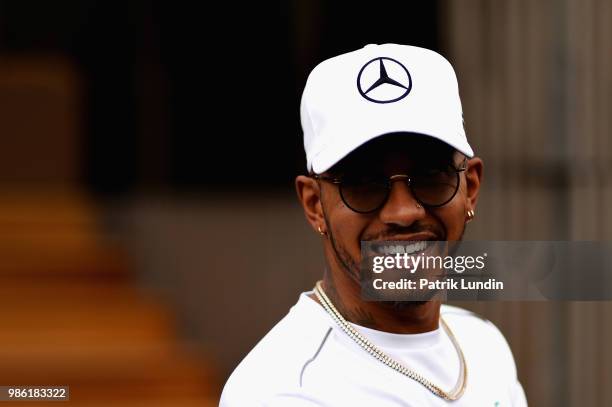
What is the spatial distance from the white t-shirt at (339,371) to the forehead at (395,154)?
1.19 feet

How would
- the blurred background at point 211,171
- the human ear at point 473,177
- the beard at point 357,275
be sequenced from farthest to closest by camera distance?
the blurred background at point 211,171, the human ear at point 473,177, the beard at point 357,275

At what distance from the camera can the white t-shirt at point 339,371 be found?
2393 millimetres

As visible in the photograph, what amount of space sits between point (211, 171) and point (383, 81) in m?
4.56

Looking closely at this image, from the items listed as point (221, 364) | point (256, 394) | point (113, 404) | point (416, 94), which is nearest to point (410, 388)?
point (256, 394)

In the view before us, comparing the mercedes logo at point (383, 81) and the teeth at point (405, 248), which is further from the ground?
the mercedes logo at point (383, 81)

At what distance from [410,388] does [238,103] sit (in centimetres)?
457

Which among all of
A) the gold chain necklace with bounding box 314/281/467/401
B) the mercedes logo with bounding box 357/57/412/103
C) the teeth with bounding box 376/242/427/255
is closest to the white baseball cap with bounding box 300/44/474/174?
the mercedes logo with bounding box 357/57/412/103

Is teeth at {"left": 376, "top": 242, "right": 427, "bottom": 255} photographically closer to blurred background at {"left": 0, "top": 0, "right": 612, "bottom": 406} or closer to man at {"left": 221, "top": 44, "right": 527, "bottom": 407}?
man at {"left": 221, "top": 44, "right": 527, "bottom": 407}

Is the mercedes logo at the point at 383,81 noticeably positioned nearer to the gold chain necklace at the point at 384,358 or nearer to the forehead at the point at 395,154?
the forehead at the point at 395,154

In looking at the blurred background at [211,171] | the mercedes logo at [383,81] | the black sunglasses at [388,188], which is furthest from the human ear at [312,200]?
the blurred background at [211,171]

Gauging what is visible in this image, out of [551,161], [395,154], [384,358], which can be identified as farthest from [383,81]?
[551,161]

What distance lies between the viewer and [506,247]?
3186 millimetres

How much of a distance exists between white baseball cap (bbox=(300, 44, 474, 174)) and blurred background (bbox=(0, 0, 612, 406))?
8.44 ft

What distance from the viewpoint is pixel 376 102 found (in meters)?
2.40
